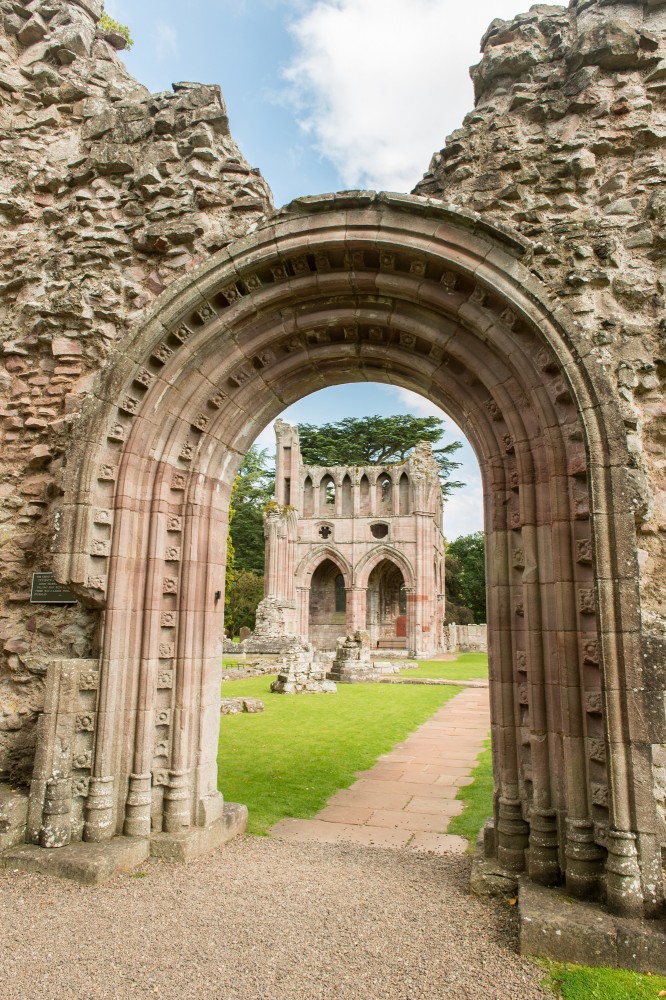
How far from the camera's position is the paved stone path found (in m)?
5.28

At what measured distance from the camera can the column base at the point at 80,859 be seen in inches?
162

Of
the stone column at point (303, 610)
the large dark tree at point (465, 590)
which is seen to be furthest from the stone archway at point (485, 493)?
the large dark tree at point (465, 590)

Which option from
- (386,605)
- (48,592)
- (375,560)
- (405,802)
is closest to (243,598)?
(386,605)

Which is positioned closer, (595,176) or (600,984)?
(600,984)

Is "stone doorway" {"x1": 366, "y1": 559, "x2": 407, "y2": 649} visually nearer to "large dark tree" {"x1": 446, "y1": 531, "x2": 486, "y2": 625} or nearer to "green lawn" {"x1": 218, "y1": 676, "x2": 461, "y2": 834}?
"large dark tree" {"x1": 446, "y1": 531, "x2": 486, "y2": 625}

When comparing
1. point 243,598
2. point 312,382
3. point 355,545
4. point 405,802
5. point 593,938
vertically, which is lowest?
point 405,802

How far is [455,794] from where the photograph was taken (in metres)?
6.53

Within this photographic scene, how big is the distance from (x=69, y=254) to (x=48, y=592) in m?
2.80

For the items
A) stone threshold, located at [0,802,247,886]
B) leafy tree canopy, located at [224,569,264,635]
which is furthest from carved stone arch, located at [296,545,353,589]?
stone threshold, located at [0,802,247,886]

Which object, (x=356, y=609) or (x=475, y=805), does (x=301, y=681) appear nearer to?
(x=475, y=805)

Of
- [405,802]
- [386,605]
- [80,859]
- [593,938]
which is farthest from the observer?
[386,605]

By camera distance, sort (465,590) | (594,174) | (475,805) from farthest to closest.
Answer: (465,590) → (475,805) → (594,174)

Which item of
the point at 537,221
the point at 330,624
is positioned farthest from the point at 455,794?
the point at 330,624

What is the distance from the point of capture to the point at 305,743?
9.05 m
